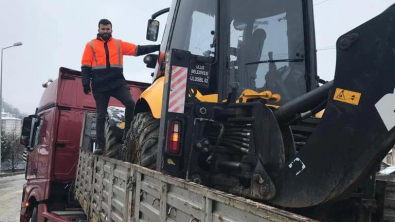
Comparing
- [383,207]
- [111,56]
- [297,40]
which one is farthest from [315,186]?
[111,56]

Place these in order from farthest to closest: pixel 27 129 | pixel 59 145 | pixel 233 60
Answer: pixel 27 129
pixel 59 145
pixel 233 60

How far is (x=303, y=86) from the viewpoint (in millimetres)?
3855

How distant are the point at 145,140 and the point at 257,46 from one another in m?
1.48

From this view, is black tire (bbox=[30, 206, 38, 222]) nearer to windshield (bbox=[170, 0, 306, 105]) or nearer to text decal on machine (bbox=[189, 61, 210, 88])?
windshield (bbox=[170, 0, 306, 105])

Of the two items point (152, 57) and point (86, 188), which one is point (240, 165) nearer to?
point (152, 57)

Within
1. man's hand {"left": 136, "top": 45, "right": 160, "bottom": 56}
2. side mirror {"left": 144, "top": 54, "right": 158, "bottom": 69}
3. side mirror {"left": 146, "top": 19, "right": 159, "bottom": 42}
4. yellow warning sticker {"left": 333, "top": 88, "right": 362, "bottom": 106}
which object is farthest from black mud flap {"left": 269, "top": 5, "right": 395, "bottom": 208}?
man's hand {"left": 136, "top": 45, "right": 160, "bottom": 56}

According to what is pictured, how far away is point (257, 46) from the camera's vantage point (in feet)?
12.3

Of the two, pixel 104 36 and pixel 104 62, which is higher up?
pixel 104 36

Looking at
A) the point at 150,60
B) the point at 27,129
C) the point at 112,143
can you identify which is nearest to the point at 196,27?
the point at 150,60

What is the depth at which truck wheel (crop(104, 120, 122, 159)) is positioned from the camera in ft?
18.4

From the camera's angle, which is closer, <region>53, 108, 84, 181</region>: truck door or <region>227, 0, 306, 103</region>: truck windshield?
<region>227, 0, 306, 103</region>: truck windshield

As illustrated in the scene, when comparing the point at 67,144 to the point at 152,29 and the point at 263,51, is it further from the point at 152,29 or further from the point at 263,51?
the point at 263,51

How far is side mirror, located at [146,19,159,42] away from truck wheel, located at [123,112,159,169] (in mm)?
1267

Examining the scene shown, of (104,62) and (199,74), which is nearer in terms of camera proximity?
(199,74)
